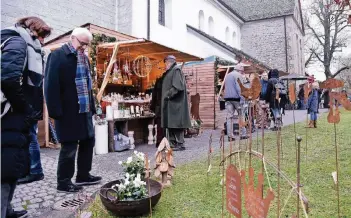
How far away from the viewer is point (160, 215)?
115 inches

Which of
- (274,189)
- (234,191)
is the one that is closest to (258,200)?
(234,191)

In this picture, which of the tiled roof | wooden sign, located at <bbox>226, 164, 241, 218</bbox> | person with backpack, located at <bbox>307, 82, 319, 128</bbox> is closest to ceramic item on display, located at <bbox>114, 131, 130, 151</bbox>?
wooden sign, located at <bbox>226, 164, 241, 218</bbox>

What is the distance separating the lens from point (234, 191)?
1.60 meters

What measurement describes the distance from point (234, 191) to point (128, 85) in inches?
270

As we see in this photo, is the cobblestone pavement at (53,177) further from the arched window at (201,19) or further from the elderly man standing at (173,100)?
the arched window at (201,19)

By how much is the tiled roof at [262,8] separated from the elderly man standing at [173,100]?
21.5 meters

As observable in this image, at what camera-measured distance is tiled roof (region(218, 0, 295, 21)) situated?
1034 inches

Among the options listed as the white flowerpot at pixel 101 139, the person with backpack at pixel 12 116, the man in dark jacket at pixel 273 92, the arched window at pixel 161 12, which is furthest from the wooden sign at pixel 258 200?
the arched window at pixel 161 12

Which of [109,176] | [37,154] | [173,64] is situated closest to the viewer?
[37,154]

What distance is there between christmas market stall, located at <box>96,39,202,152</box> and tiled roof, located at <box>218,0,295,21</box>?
19388 mm

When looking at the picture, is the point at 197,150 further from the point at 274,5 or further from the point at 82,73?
the point at 274,5

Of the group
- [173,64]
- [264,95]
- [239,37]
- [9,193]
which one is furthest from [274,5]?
[9,193]

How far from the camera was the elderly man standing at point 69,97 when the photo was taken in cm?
341

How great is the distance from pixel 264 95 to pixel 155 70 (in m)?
3.27
